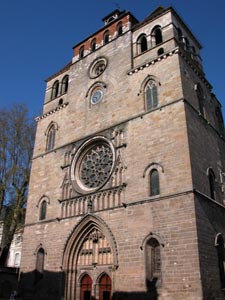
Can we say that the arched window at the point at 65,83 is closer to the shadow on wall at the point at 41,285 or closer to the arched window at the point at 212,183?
the arched window at the point at 212,183

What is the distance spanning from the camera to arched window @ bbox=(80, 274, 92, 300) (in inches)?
545

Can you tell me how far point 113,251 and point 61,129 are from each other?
8.82 m

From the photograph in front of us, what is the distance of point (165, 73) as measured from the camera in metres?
14.9

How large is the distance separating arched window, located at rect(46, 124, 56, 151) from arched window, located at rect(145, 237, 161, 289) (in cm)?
971

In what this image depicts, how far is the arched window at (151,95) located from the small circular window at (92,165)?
2.73 metres

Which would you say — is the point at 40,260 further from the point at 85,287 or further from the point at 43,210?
the point at 85,287

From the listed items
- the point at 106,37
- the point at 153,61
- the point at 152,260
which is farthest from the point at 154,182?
the point at 106,37

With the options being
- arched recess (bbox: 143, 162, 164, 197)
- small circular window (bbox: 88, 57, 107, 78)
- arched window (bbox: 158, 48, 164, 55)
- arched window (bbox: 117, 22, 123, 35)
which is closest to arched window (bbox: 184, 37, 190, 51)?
arched window (bbox: 158, 48, 164, 55)

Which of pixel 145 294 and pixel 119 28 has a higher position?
pixel 119 28

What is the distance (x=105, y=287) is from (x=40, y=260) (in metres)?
4.47

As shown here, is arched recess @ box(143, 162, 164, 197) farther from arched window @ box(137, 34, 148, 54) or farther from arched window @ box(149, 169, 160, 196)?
arched window @ box(137, 34, 148, 54)

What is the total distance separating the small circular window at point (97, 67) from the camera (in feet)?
61.2

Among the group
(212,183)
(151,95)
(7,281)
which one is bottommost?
(7,281)

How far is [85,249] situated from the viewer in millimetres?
14727
